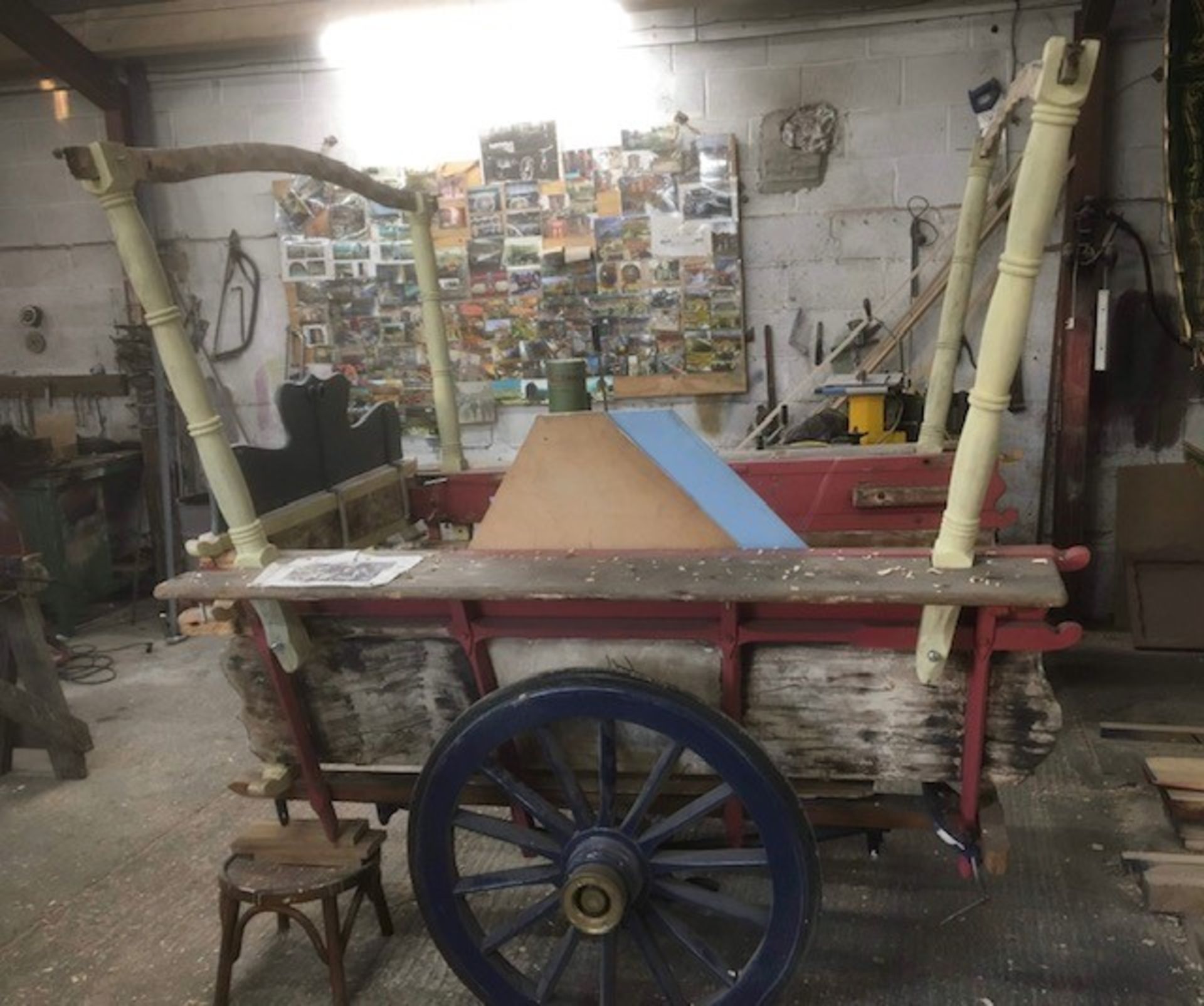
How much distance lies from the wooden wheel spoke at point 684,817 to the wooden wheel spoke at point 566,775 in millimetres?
118

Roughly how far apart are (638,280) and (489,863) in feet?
8.70

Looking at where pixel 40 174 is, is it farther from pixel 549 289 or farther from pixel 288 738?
pixel 288 738

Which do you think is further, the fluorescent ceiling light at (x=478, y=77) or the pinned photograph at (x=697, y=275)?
the pinned photograph at (x=697, y=275)

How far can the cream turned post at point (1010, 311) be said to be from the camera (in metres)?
1.35

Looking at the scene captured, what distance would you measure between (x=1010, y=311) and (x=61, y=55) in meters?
4.48

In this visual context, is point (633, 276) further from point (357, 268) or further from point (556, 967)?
point (556, 967)

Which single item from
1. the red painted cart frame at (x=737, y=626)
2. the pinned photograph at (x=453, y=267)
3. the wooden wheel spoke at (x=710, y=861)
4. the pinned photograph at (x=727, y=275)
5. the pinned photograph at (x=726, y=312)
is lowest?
the wooden wheel spoke at (x=710, y=861)

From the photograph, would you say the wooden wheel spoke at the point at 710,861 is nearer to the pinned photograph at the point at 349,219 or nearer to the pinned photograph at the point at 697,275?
the pinned photograph at the point at 697,275

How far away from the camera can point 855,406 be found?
3734mm

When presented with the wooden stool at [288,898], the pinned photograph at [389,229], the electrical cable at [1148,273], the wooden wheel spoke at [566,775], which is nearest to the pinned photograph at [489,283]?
the pinned photograph at [389,229]

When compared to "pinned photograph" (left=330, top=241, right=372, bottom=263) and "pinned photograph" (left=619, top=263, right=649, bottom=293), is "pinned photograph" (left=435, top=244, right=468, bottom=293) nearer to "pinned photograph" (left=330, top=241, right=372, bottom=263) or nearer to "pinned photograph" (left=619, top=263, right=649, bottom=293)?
"pinned photograph" (left=330, top=241, right=372, bottom=263)

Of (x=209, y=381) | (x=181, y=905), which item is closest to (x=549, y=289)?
(x=209, y=381)

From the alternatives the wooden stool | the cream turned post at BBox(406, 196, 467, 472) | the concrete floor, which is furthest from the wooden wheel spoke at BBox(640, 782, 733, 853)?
the cream turned post at BBox(406, 196, 467, 472)

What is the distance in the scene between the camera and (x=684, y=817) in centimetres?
Answer: 172
